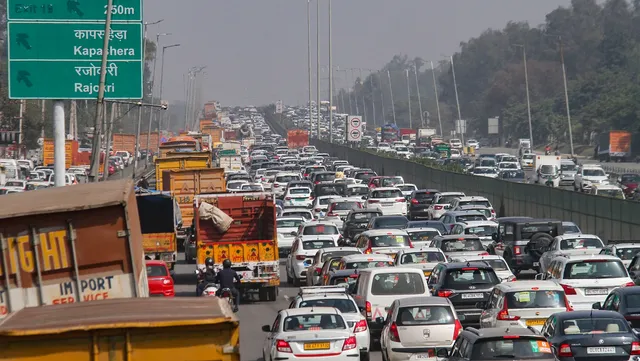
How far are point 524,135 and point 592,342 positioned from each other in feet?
519

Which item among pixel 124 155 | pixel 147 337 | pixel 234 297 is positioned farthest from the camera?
pixel 124 155

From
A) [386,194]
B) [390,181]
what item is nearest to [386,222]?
[386,194]

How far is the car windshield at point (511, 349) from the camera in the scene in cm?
1541

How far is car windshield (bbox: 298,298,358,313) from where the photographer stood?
2125 cm

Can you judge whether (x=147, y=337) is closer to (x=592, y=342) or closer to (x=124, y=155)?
(x=592, y=342)

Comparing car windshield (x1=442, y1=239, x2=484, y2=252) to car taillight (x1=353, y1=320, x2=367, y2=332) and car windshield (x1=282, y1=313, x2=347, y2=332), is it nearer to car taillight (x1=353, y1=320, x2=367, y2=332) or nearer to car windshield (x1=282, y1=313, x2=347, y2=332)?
car taillight (x1=353, y1=320, x2=367, y2=332)

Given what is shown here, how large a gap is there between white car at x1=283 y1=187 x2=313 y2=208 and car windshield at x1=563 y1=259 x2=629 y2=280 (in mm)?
31903

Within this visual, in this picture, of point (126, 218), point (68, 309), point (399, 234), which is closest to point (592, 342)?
point (126, 218)

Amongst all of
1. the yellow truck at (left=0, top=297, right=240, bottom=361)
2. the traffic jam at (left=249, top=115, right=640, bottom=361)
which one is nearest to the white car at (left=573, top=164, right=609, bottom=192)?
the traffic jam at (left=249, top=115, right=640, bottom=361)

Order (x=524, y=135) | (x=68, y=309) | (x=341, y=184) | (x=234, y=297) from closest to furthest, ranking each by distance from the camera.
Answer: (x=68, y=309), (x=234, y=297), (x=341, y=184), (x=524, y=135)

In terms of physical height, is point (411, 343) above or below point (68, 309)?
below

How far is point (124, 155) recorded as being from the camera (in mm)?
112562

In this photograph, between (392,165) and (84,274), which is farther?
(392,165)

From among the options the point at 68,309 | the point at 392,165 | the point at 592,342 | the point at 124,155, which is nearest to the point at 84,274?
the point at 68,309
